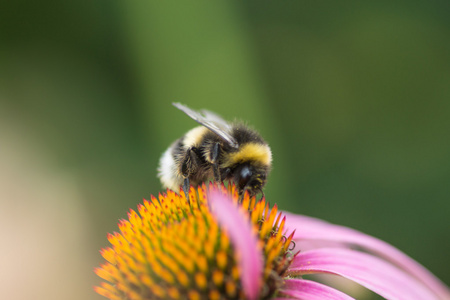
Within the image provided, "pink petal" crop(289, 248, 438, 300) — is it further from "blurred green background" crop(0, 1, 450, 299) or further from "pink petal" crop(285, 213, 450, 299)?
"blurred green background" crop(0, 1, 450, 299)

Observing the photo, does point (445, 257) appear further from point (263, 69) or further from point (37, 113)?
point (37, 113)

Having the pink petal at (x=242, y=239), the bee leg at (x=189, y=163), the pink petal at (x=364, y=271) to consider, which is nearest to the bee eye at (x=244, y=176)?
the bee leg at (x=189, y=163)

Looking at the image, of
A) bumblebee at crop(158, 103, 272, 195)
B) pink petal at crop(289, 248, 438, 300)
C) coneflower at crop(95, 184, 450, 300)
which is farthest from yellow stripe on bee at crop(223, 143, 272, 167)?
pink petal at crop(289, 248, 438, 300)

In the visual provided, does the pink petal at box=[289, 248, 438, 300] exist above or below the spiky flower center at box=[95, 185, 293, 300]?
above

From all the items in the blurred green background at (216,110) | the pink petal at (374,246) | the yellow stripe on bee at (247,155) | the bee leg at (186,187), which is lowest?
the bee leg at (186,187)

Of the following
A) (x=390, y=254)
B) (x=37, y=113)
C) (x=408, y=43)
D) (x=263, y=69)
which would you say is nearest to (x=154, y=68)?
(x=263, y=69)

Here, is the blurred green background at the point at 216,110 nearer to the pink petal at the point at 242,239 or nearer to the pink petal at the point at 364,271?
the pink petal at the point at 364,271

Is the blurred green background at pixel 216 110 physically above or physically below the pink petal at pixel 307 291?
above

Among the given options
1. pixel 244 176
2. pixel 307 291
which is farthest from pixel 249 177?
pixel 307 291
